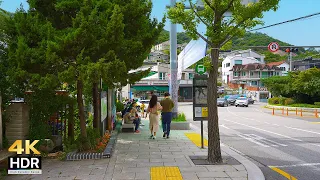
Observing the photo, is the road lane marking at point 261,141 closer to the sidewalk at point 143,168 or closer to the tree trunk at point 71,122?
the sidewalk at point 143,168

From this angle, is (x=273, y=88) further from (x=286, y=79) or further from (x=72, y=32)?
(x=72, y=32)

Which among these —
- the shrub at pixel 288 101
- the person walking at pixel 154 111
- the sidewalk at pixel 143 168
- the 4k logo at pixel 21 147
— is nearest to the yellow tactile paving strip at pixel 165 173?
the sidewalk at pixel 143 168

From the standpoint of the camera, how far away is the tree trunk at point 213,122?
24.6 ft

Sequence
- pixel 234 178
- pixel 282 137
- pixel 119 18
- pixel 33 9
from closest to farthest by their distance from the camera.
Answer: pixel 234 178 < pixel 119 18 < pixel 33 9 < pixel 282 137

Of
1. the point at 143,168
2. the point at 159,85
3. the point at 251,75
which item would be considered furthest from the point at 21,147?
the point at 251,75

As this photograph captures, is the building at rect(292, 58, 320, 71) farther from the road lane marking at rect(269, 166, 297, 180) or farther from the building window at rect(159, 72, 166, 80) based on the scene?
the road lane marking at rect(269, 166, 297, 180)

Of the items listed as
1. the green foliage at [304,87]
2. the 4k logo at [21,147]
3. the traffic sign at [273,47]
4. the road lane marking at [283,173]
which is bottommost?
the road lane marking at [283,173]

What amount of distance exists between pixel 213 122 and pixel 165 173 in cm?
184

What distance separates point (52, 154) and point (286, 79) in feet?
127

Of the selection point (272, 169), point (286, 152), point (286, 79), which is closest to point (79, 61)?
point (272, 169)

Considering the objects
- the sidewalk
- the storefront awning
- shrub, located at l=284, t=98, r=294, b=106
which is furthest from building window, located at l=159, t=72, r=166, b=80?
the sidewalk

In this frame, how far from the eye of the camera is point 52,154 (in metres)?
8.42

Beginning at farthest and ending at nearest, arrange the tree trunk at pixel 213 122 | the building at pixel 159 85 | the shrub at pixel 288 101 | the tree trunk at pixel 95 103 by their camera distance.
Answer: the building at pixel 159 85, the shrub at pixel 288 101, the tree trunk at pixel 95 103, the tree trunk at pixel 213 122

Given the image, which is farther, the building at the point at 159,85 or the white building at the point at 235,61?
the white building at the point at 235,61
